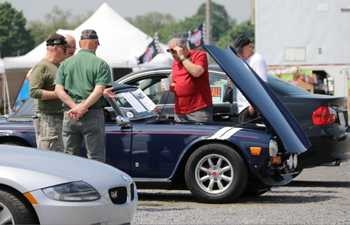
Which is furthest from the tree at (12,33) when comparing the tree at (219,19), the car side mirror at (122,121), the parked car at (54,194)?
the parked car at (54,194)

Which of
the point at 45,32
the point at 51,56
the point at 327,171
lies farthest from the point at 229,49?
the point at 45,32

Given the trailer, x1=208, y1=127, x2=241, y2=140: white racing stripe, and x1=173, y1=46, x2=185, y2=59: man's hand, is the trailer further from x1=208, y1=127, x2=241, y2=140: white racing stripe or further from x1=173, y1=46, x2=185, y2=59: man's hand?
x1=208, y1=127, x2=241, y2=140: white racing stripe

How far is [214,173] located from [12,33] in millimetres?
113104

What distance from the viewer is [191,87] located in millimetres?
10555

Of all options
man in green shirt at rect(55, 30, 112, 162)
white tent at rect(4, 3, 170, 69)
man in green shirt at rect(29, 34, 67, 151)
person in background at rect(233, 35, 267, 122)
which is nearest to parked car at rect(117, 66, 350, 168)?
person in background at rect(233, 35, 267, 122)

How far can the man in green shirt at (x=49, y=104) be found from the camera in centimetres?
952

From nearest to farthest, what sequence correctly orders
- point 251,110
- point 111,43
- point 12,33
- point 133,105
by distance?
point 133,105 → point 251,110 → point 111,43 → point 12,33

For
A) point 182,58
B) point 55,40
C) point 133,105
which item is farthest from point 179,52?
point 55,40

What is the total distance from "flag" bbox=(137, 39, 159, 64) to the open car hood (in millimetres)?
20374

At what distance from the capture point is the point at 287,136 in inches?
399

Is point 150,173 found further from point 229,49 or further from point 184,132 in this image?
point 229,49

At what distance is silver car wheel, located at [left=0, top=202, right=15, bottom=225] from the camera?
6.51m

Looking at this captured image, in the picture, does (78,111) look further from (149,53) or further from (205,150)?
(149,53)

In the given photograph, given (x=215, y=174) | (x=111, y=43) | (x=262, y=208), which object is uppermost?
(x=111, y=43)
